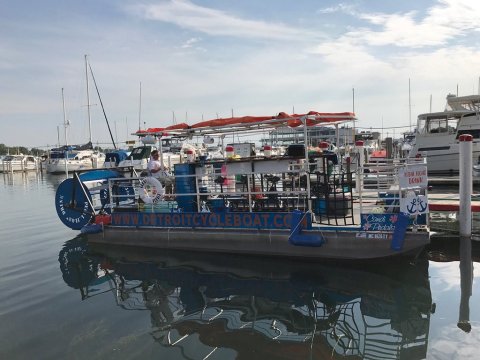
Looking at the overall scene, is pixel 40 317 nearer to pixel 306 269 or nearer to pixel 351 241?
pixel 306 269

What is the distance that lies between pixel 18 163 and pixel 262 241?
6017 centimetres

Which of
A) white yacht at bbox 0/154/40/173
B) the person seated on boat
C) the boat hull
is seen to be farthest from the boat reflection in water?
white yacht at bbox 0/154/40/173

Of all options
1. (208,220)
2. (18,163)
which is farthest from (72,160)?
(208,220)

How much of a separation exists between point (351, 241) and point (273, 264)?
5.57 feet

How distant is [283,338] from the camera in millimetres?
5762

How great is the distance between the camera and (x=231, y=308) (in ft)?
22.5

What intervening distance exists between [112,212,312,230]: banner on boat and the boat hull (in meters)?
0.12

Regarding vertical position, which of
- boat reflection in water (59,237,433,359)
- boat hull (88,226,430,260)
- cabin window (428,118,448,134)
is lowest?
boat reflection in water (59,237,433,359)

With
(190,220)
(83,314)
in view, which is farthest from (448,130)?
(83,314)

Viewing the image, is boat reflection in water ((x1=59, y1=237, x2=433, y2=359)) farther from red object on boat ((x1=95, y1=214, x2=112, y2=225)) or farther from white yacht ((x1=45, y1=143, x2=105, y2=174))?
white yacht ((x1=45, y1=143, x2=105, y2=174))

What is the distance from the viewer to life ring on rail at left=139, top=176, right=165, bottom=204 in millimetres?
10180

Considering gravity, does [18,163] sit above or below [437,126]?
below

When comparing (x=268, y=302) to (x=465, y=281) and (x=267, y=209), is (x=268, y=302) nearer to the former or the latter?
(x=267, y=209)

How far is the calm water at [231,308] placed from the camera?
18.1 ft
